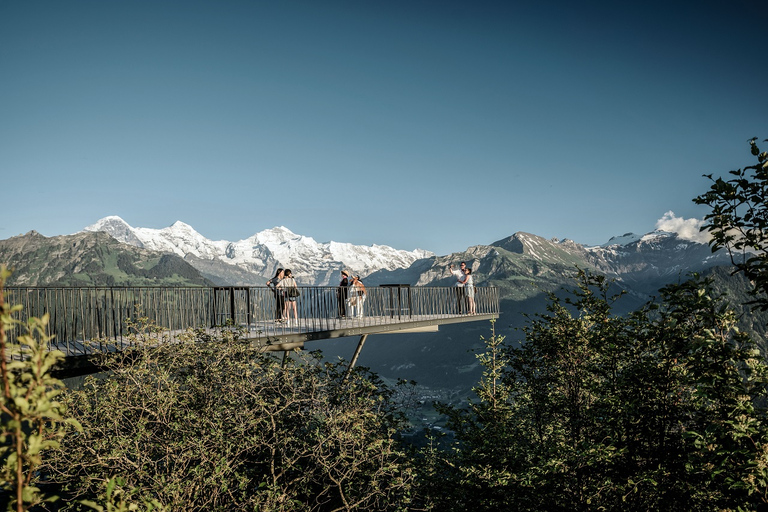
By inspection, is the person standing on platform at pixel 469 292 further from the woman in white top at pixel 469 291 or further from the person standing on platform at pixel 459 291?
the person standing on platform at pixel 459 291

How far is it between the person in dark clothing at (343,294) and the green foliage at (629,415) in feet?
24.8

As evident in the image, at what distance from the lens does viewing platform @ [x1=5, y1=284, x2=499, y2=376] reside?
11.8m

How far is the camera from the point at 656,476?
5.93 metres

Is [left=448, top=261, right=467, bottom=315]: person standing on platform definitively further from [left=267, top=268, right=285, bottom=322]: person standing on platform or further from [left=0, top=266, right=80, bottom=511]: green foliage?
[left=0, top=266, right=80, bottom=511]: green foliage

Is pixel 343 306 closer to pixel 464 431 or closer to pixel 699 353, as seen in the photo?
pixel 464 431

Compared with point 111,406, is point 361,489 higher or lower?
lower

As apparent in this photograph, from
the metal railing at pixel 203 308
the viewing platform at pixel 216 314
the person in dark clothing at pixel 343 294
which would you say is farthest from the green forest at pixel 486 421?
the person in dark clothing at pixel 343 294

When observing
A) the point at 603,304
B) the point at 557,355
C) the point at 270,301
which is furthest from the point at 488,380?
the point at 270,301

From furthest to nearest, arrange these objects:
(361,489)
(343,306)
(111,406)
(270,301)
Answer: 1. (343,306)
2. (270,301)
3. (361,489)
4. (111,406)

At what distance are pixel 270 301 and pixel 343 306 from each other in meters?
3.82

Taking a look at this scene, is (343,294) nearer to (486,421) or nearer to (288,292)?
(288,292)

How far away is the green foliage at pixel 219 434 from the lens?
29.2 feet

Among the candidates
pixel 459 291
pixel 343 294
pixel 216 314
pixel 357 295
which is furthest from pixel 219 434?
pixel 459 291

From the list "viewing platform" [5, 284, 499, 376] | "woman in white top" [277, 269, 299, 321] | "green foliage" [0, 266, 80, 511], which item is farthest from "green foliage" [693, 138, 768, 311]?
"woman in white top" [277, 269, 299, 321]
